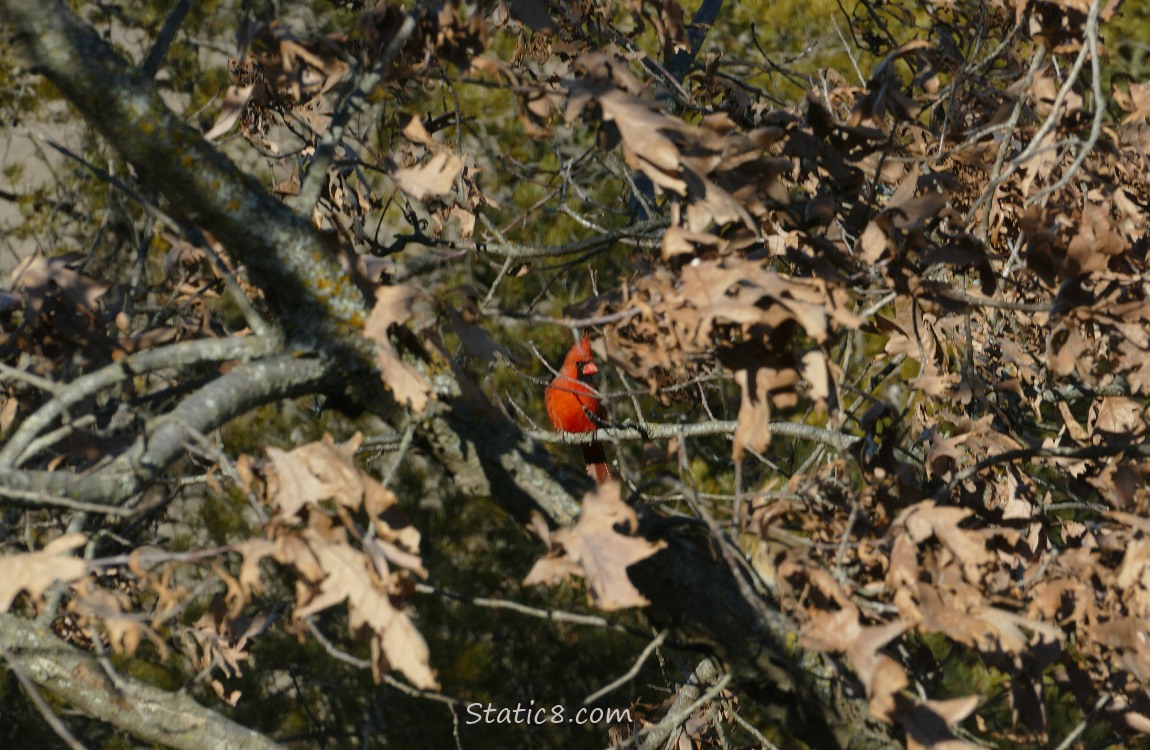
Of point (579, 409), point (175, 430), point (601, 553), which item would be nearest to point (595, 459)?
point (579, 409)

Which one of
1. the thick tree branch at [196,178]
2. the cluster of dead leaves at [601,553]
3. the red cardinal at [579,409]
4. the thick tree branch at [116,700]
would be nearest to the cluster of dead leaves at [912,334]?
the cluster of dead leaves at [601,553]

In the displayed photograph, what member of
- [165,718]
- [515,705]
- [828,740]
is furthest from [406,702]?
[828,740]

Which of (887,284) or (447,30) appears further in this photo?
(887,284)

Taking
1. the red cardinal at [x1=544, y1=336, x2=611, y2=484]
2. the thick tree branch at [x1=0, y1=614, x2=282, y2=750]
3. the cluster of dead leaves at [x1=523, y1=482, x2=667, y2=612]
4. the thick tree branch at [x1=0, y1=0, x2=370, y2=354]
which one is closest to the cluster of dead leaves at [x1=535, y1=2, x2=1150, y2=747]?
the cluster of dead leaves at [x1=523, y1=482, x2=667, y2=612]

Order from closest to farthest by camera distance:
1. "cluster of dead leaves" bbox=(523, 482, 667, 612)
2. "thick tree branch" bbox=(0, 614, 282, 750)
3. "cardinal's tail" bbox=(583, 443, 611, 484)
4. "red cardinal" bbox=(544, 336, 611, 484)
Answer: "cluster of dead leaves" bbox=(523, 482, 667, 612), "thick tree branch" bbox=(0, 614, 282, 750), "red cardinal" bbox=(544, 336, 611, 484), "cardinal's tail" bbox=(583, 443, 611, 484)

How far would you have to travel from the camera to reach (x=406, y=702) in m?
5.12

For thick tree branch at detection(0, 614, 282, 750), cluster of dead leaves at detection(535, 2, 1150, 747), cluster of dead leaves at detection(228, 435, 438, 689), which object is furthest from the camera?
thick tree branch at detection(0, 614, 282, 750)

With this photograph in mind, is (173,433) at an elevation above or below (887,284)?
above

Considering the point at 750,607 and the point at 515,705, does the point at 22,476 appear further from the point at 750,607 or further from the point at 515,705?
the point at 515,705

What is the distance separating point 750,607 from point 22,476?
1.34 metres

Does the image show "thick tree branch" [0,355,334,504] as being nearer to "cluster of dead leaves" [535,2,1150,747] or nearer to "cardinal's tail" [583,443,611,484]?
"cluster of dead leaves" [535,2,1150,747]

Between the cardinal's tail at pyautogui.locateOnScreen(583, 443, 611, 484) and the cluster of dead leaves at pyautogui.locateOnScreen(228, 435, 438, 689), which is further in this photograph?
the cardinal's tail at pyautogui.locateOnScreen(583, 443, 611, 484)

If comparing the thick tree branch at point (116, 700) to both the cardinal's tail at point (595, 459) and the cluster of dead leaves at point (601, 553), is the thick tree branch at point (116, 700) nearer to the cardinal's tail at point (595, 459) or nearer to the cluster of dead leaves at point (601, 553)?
the cluster of dead leaves at point (601, 553)

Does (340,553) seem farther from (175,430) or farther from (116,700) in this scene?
(116,700)
